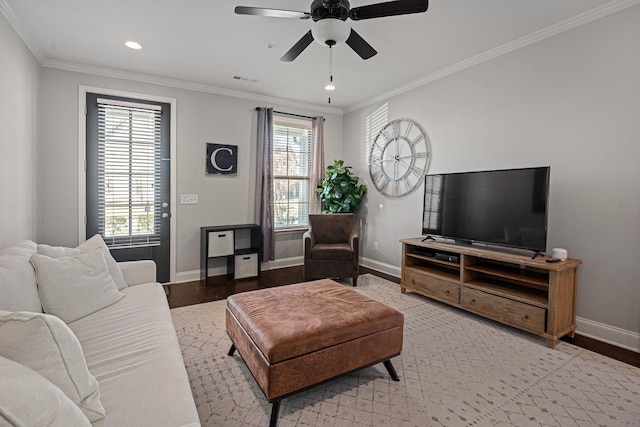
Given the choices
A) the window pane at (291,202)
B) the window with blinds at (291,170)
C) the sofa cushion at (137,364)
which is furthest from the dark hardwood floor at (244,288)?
the sofa cushion at (137,364)

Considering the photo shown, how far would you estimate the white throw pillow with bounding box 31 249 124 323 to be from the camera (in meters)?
1.80

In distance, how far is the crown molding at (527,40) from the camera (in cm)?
246

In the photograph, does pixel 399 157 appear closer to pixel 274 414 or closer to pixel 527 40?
pixel 527 40

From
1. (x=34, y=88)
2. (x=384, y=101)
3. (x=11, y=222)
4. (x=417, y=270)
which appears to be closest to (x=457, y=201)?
(x=417, y=270)

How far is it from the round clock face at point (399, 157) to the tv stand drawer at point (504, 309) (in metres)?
1.67

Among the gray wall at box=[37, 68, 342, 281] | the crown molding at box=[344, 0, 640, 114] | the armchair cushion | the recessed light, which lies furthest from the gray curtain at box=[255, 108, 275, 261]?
the crown molding at box=[344, 0, 640, 114]

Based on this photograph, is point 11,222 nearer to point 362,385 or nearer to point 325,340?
point 325,340

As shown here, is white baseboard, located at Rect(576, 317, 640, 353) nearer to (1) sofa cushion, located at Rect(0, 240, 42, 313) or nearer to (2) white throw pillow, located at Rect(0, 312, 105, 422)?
(2) white throw pillow, located at Rect(0, 312, 105, 422)

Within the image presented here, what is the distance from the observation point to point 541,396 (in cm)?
190

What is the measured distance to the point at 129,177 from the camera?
388 cm

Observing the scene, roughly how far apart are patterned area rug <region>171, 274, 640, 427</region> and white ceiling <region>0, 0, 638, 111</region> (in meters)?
2.70

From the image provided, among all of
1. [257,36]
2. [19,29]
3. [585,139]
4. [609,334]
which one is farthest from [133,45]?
[609,334]

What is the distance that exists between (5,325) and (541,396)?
2.61 metres

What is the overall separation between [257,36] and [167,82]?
176cm
